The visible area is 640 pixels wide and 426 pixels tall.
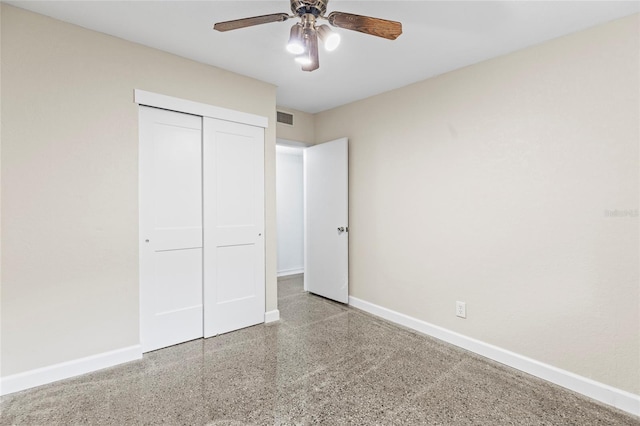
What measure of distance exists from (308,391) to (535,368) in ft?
5.62

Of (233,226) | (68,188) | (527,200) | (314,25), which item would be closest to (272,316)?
(233,226)

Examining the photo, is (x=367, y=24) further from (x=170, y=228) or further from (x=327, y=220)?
(x=327, y=220)

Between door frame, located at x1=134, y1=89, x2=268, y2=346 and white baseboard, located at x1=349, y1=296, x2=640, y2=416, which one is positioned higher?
door frame, located at x1=134, y1=89, x2=268, y2=346

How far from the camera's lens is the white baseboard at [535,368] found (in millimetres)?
1926

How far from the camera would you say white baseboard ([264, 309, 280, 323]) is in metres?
3.24

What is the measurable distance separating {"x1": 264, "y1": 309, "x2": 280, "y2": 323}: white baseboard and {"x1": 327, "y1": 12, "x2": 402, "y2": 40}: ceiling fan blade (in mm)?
2727

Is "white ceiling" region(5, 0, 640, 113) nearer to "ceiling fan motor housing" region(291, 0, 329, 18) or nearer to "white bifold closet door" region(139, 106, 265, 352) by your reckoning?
"ceiling fan motor housing" region(291, 0, 329, 18)

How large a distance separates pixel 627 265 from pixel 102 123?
12.4 feet

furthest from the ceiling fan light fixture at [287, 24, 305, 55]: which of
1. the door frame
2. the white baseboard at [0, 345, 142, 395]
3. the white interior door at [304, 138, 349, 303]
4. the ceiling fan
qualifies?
the white baseboard at [0, 345, 142, 395]

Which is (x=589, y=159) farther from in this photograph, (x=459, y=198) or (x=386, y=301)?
(x=386, y=301)

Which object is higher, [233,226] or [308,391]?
[233,226]

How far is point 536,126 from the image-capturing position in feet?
7.55

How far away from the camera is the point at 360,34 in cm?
224

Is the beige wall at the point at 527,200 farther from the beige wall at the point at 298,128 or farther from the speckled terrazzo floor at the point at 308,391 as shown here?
the beige wall at the point at 298,128
